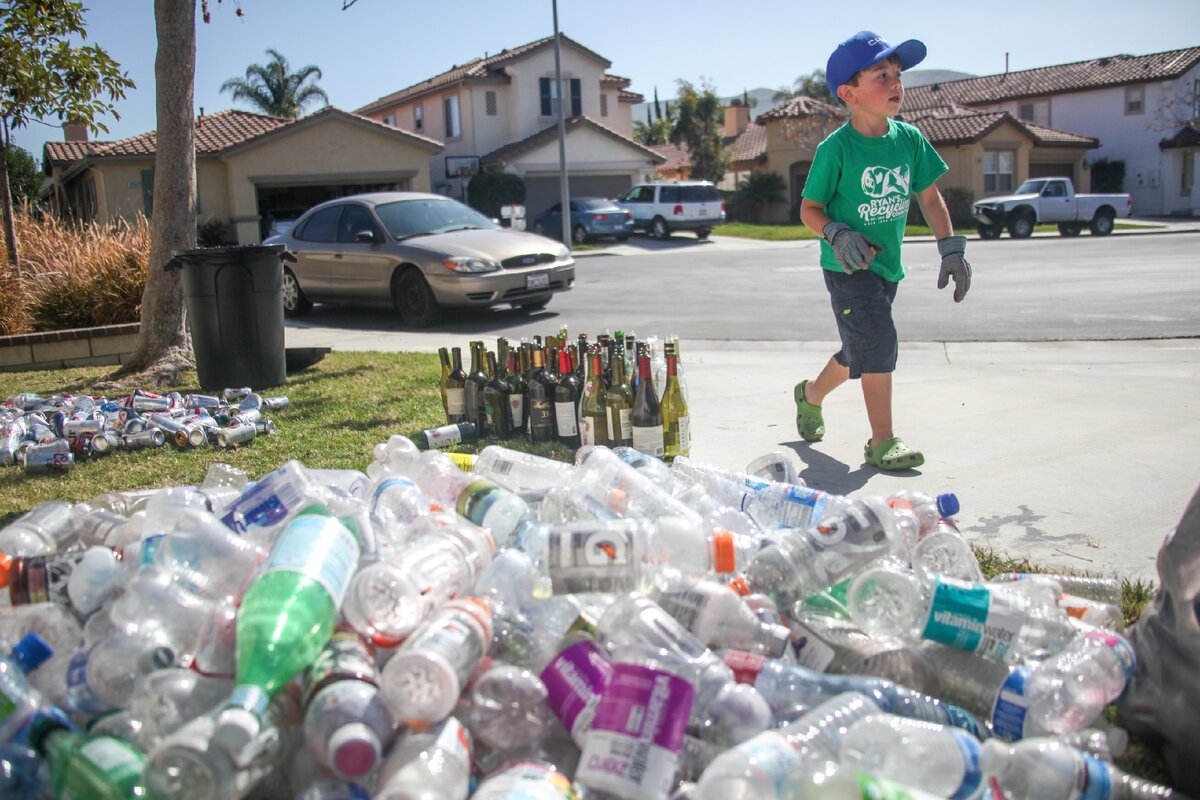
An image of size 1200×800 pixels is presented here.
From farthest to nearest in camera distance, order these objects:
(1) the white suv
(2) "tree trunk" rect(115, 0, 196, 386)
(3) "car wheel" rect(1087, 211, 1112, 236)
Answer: (1) the white suv, (3) "car wheel" rect(1087, 211, 1112, 236), (2) "tree trunk" rect(115, 0, 196, 386)

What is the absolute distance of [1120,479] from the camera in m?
4.93

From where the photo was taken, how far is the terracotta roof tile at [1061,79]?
4938 centimetres

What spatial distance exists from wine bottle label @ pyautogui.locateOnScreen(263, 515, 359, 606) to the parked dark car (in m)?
31.3

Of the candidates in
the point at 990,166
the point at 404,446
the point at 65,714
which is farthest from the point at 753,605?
the point at 990,166

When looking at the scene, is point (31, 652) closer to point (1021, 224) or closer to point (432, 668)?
point (432, 668)

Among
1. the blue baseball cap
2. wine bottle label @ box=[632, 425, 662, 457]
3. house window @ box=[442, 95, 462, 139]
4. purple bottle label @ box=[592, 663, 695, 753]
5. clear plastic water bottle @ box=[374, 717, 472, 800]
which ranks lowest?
clear plastic water bottle @ box=[374, 717, 472, 800]

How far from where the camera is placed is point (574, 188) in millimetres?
44844

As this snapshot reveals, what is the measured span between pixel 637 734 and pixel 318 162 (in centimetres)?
3467

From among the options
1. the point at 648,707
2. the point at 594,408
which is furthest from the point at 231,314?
the point at 648,707

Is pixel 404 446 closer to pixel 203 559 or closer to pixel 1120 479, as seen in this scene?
pixel 203 559

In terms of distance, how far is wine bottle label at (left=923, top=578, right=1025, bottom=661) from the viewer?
112 inches

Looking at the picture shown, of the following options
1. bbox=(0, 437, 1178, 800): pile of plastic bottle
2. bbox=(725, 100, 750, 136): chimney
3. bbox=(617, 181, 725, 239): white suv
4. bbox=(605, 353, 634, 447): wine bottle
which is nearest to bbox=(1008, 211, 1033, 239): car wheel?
bbox=(617, 181, 725, 239): white suv

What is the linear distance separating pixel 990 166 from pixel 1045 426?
4209 centimetres

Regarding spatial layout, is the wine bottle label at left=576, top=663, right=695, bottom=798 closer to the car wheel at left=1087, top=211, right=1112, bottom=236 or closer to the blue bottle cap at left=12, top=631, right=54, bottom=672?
the blue bottle cap at left=12, top=631, right=54, bottom=672
